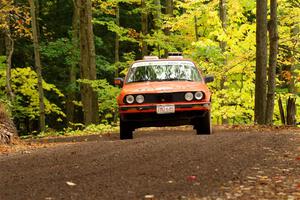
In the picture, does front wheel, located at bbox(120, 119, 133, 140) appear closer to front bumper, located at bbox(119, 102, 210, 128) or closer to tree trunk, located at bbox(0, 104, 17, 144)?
front bumper, located at bbox(119, 102, 210, 128)

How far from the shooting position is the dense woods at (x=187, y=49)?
15.5 m

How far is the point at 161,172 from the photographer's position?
6.00 meters

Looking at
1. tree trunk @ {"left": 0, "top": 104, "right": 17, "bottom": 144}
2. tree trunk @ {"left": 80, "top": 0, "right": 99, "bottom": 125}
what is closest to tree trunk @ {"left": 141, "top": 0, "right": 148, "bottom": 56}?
tree trunk @ {"left": 80, "top": 0, "right": 99, "bottom": 125}

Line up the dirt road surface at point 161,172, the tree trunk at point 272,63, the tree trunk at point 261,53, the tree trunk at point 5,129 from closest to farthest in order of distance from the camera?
the dirt road surface at point 161,172
the tree trunk at point 5,129
the tree trunk at point 261,53
the tree trunk at point 272,63

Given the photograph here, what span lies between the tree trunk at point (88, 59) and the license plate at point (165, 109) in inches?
381

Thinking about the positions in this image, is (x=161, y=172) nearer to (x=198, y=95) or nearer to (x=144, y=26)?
(x=198, y=95)

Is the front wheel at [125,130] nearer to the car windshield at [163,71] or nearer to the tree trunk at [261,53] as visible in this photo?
the car windshield at [163,71]

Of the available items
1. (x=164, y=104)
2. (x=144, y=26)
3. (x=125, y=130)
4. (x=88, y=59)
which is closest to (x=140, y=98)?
(x=164, y=104)

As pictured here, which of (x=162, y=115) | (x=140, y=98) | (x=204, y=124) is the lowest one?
(x=204, y=124)

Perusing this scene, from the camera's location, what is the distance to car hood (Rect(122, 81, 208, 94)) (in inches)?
396

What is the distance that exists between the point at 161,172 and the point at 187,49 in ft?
67.0

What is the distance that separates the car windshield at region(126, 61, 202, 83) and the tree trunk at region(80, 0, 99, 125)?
770 cm

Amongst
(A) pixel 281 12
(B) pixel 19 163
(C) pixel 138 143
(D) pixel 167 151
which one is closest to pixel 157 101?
(C) pixel 138 143

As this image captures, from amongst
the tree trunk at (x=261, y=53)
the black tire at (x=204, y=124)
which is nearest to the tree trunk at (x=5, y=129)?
the black tire at (x=204, y=124)
